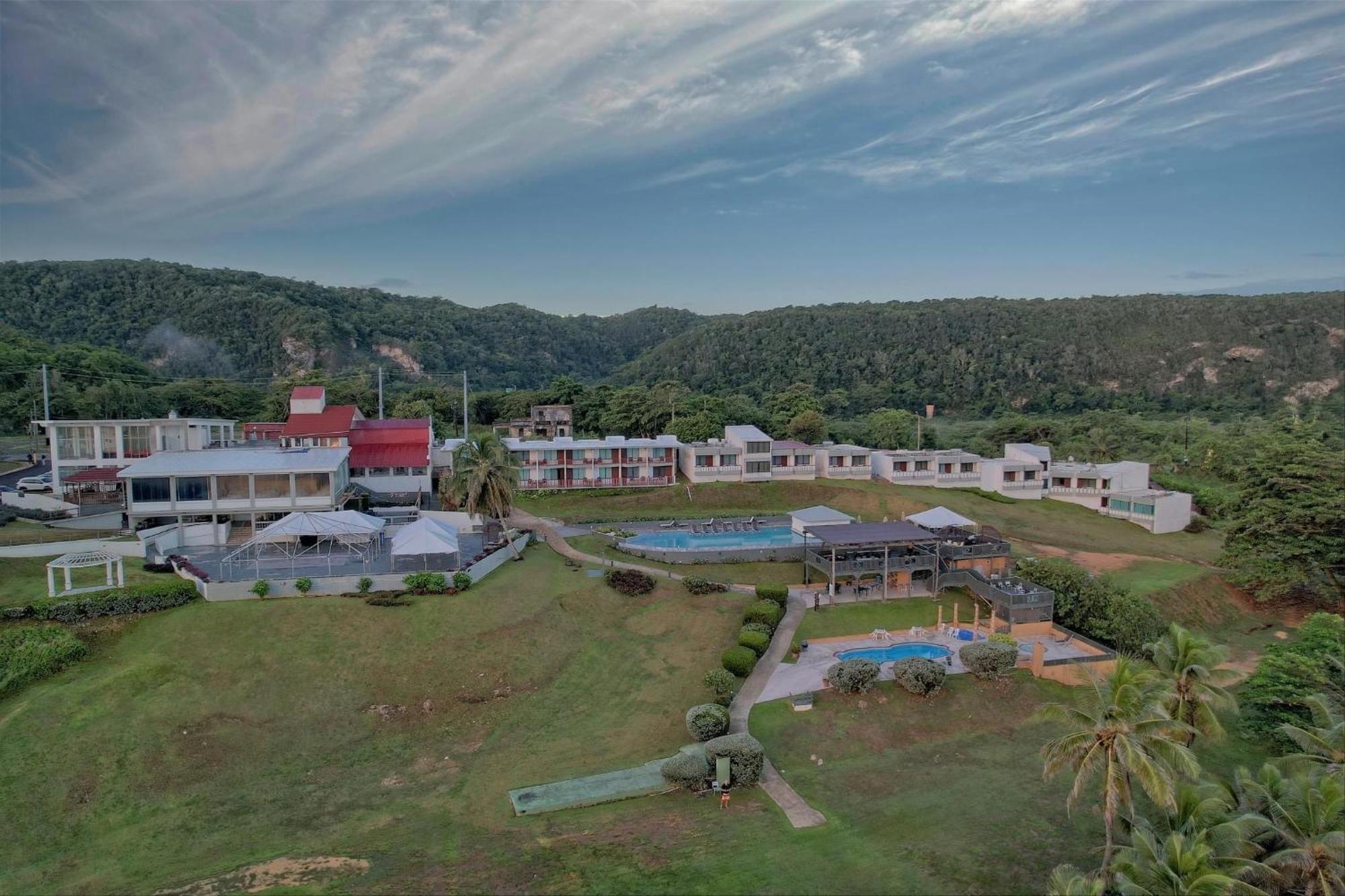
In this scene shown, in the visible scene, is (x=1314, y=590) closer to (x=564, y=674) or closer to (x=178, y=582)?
(x=564, y=674)

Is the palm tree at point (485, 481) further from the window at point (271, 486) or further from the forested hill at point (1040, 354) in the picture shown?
the forested hill at point (1040, 354)

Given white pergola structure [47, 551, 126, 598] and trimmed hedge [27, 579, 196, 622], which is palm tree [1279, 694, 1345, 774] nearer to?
trimmed hedge [27, 579, 196, 622]

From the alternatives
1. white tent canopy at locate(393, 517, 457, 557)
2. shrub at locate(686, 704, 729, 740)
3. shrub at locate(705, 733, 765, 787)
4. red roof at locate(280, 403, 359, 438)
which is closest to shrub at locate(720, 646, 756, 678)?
shrub at locate(686, 704, 729, 740)

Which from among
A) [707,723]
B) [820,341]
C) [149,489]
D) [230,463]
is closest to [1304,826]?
[707,723]

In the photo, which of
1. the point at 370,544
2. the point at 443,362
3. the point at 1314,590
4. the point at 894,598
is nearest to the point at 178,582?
the point at 370,544

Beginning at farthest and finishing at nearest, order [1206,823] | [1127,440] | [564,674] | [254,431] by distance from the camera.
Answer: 1. [1127,440]
2. [254,431]
3. [564,674]
4. [1206,823]
